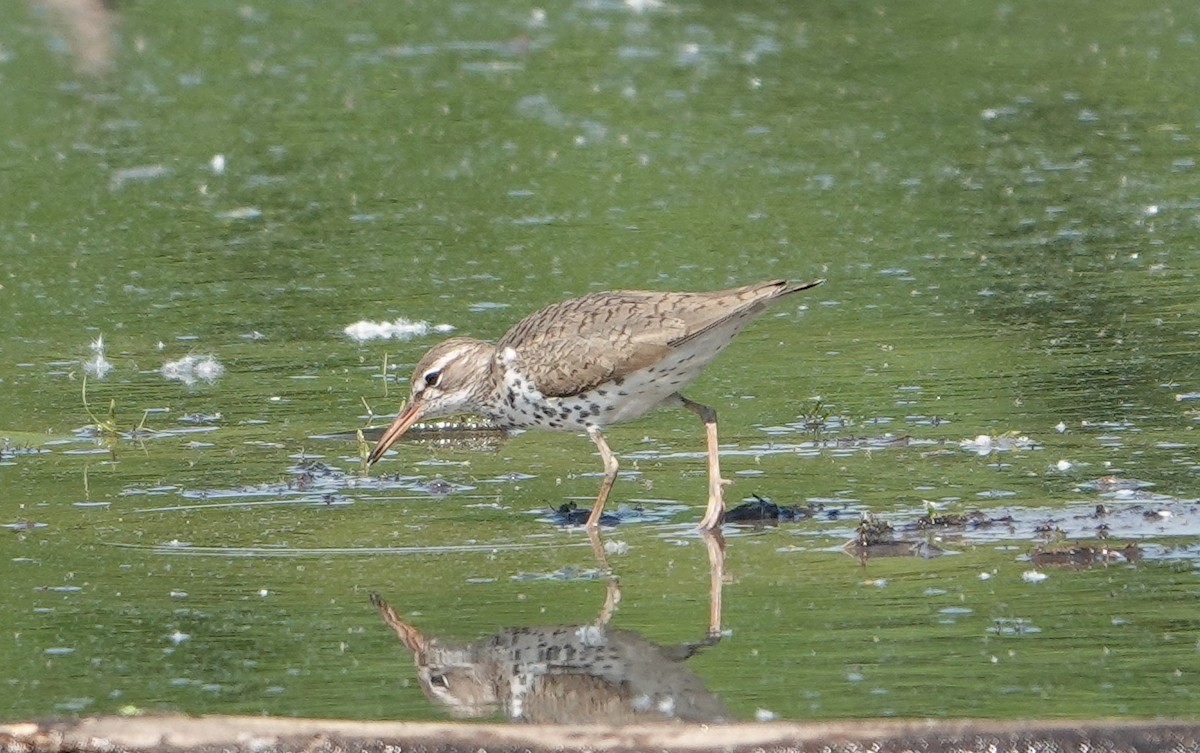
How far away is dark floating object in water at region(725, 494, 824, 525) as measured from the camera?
26.0 ft

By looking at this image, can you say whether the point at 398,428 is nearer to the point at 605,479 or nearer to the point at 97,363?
the point at 605,479

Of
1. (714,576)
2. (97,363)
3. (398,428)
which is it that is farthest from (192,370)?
(714,576)

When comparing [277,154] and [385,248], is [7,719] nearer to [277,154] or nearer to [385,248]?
[385,248]

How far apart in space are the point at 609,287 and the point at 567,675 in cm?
564

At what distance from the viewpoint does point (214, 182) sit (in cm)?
1475

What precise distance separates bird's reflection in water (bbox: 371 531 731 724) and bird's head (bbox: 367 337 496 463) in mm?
1960

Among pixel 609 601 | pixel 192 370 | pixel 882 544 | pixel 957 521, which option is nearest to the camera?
pixel 609 601

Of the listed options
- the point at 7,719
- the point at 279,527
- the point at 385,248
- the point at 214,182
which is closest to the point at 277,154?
the point at 214,182

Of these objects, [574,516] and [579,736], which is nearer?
[579,736]

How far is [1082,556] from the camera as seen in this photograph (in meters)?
7.17

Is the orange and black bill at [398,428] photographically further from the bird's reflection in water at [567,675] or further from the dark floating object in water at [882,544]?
the dark floating object in water at [882,544]

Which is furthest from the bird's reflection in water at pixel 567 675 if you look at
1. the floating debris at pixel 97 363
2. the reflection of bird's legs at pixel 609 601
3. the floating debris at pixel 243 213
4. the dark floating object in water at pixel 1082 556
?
the floating debris at pixel 243 213

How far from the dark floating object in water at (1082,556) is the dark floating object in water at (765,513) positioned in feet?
3.38

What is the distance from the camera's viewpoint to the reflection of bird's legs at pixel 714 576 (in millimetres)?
6707
